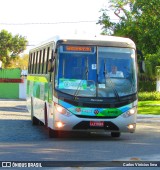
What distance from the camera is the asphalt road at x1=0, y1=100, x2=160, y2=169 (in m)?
12.1

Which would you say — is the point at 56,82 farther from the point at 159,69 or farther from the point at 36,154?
the point at 159,69

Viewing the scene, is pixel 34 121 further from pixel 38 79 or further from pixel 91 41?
pixel 91 41

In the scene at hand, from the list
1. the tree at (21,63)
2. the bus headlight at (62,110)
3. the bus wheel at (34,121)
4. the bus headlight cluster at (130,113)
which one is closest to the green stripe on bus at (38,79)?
the bus wheel at (34,121)

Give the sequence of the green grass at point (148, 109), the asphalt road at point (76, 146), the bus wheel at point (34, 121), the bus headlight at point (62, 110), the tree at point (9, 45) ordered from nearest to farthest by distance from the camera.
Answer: the asphalt road at point (76, 146) → the bus headlight at point (62, 110) → the bus wheel at point (34, 121) → the green grass at point (148, 109) → the tree at point (9, 45)

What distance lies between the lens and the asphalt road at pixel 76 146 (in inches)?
476

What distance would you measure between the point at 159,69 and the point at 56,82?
1225 inches

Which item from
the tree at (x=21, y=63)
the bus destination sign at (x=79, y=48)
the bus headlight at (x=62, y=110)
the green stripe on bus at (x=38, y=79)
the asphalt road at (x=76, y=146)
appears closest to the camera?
the asphalt road at (x=76, y=146)

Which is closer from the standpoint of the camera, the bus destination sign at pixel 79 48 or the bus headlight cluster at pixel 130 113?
the bus headlight cluster at pixel 130 113

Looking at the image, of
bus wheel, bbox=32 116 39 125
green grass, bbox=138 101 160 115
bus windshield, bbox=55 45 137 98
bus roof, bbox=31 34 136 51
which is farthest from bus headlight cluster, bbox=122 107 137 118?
green grass, bbox=138 101 160 115

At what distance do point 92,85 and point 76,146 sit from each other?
209 cm

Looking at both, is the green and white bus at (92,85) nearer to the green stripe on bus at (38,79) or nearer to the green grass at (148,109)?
the green stripe on bus at (38,79)

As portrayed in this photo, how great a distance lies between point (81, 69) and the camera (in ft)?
51.8

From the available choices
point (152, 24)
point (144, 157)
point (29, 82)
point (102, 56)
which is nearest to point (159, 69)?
point (152, 24)

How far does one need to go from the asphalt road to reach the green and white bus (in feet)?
1.97
